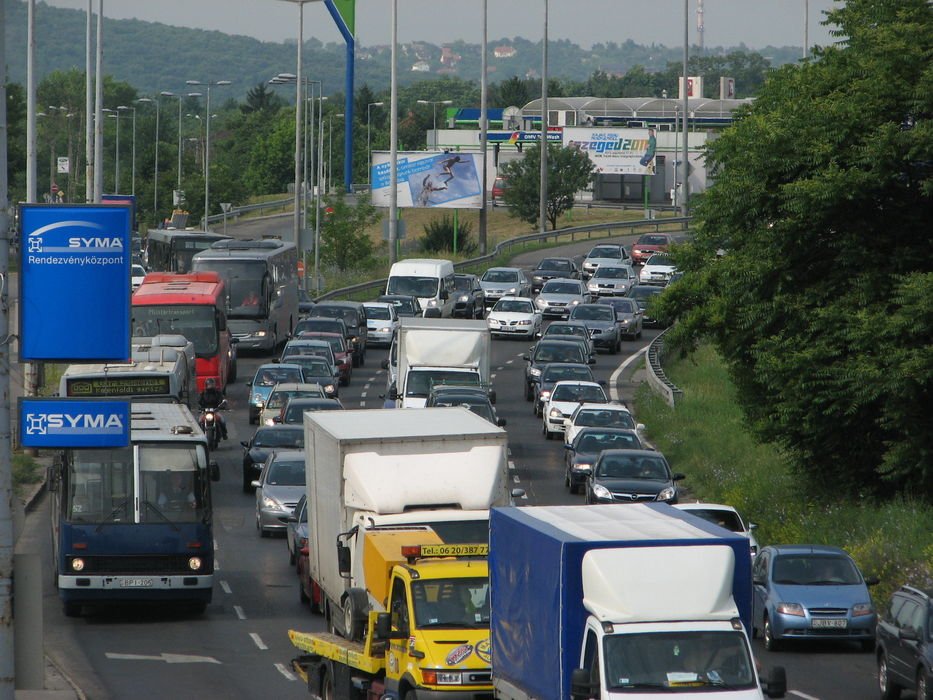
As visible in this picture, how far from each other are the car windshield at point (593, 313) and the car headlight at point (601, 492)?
84.1 ft

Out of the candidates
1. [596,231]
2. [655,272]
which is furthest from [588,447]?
[596,231]

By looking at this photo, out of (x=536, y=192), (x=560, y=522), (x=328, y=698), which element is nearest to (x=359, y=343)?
(x=328, y=698)

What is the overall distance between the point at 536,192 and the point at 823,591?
3188 inches

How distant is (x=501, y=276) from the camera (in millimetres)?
→ 69125

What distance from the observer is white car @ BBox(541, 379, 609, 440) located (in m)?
41.4

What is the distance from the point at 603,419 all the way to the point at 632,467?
232 inches

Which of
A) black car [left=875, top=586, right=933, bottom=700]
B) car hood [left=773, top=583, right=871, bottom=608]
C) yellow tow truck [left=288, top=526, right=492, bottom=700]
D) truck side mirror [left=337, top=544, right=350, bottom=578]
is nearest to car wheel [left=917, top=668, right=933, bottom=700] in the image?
black car [left=875, top=586, right=933, bottom=700]

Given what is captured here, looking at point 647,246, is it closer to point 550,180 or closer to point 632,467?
point 550,180

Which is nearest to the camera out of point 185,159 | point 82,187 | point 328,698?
point 328,698

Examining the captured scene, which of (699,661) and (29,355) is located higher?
(29,355)

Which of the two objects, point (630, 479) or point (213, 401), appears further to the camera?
point (213, 401)

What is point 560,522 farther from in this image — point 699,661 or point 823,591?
point 823,591

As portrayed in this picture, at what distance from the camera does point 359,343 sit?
54.0 m

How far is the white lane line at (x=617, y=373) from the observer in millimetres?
47703
